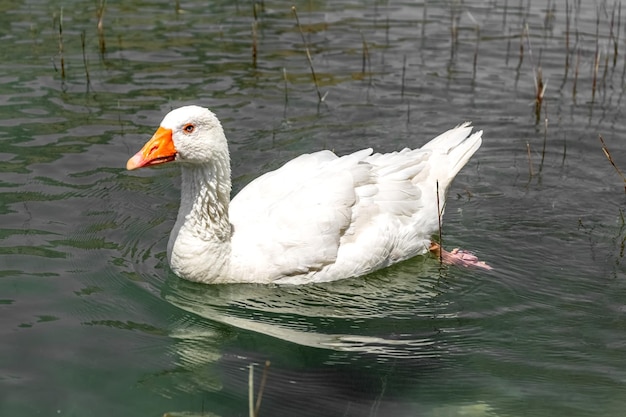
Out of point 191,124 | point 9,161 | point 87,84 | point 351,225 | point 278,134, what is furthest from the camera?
point 87,84

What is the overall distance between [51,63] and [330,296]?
6.75m

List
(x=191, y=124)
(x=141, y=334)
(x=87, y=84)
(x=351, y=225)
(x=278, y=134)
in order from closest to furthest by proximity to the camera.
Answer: (x=141, y=334)
(x=191, y=124)
(x=351, y=225)
(x=278, y=134)
(x=87, y=84)

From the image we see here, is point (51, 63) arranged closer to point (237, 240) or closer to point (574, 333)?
point (237, 240)

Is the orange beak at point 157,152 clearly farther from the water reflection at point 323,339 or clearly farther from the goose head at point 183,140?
the water reflection at point 323,339

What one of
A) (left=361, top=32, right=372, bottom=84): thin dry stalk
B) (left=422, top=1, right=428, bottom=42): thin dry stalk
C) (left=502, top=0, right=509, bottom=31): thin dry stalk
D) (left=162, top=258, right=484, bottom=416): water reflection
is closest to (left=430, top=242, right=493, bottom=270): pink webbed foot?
(left=162, top=258, right=484, bottom=416): water reflection

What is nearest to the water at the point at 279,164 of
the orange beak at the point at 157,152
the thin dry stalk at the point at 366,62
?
the thin dry stalk at the point at 366,62

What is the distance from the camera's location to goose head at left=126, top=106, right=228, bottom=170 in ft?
25.1

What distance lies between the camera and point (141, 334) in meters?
7.35

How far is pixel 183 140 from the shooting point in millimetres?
7762

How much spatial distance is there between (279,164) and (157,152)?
10.4ft

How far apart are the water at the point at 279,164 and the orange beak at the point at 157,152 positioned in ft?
3.76

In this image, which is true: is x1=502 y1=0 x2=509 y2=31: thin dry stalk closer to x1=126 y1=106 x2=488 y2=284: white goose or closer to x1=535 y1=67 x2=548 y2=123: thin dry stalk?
x1=535 y1=67 x2=548 y2=123: thin dry stalk

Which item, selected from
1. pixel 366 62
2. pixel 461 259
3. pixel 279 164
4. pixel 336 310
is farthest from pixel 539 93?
pixel 336 310

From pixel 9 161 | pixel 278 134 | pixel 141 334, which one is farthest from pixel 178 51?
pixel 141 334
